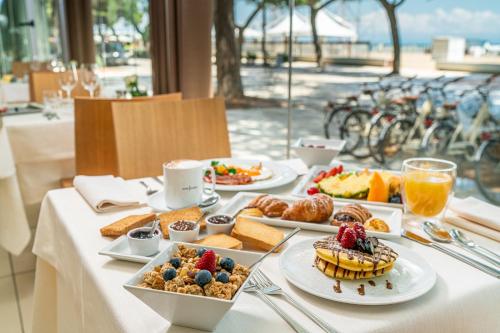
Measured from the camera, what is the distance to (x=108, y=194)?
1164 millimetres

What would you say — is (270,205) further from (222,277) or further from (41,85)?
(41,85)

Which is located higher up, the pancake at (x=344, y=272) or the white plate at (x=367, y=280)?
the pancake at (x=344, y=272)

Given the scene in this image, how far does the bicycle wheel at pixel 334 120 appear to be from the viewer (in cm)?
395

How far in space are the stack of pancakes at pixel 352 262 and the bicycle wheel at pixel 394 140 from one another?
3.02 m

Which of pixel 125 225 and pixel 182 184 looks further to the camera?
pixel 182 184

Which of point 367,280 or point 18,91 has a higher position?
point 18,91

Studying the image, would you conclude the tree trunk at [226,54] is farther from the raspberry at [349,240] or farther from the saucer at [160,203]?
the raspberry at [349,240]

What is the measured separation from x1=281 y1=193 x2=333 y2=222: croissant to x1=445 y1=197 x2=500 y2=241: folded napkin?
27cm

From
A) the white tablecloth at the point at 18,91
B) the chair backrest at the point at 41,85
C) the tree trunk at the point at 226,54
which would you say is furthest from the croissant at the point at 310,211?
the white tablecloth at the point at 18,91

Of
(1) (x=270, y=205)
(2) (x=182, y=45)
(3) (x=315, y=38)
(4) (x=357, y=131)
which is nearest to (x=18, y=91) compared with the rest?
(2) (x=182, y=45)

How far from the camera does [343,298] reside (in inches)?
27.1

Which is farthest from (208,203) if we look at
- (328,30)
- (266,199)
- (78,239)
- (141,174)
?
(328,30)

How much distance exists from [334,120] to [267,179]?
9.10 ft

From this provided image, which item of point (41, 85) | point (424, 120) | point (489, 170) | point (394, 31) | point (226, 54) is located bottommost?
point (489, 170)
